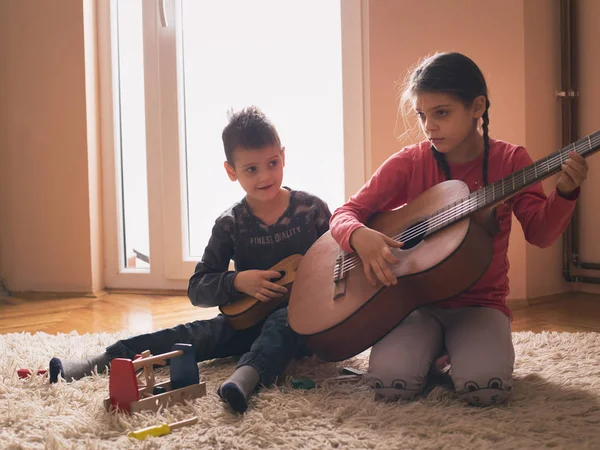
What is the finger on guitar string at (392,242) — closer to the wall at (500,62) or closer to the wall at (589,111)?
the wall at (500,62)

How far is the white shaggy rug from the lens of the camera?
107cm

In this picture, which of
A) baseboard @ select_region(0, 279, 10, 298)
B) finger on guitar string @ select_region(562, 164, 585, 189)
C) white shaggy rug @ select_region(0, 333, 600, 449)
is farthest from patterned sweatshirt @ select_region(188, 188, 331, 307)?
baseboard @ select_region(0, 279, 10, 298)

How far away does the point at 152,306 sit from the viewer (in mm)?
2527

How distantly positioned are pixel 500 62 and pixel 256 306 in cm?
133

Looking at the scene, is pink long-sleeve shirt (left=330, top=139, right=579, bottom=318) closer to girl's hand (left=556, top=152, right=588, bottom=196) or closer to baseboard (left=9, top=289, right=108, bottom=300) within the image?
girl's hand (left=556, top=152, right=588, bottom=196)

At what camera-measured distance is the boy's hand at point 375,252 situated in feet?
4.08

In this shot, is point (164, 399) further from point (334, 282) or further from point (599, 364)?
point (599, 364)

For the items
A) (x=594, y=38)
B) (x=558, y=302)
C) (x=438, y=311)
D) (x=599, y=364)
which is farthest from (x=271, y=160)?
(x=594, y=38)

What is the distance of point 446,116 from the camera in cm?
139

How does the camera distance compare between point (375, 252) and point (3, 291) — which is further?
point (3, 291)

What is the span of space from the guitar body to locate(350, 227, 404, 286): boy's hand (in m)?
0.02

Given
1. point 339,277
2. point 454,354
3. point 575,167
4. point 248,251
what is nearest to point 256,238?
point 248,251

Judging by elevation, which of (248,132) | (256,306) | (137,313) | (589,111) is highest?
(589,111)

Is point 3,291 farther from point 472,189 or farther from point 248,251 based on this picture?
point 472,189
